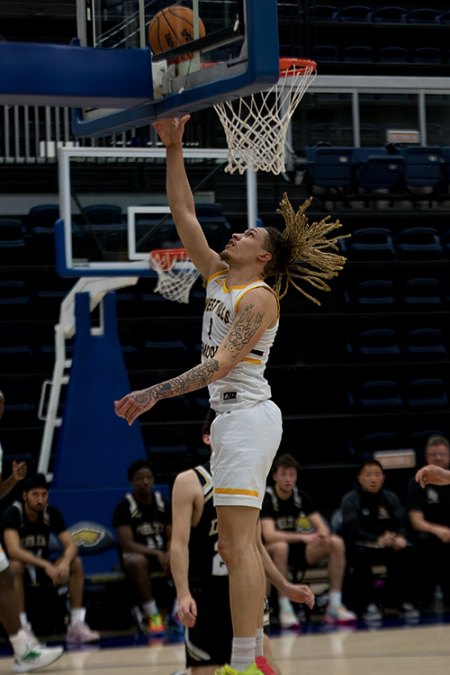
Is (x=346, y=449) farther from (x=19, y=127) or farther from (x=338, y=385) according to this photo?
(x=19, y=127)

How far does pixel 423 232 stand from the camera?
46.4 feet

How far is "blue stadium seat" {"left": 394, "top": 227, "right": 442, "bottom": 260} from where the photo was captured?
14.0 metres

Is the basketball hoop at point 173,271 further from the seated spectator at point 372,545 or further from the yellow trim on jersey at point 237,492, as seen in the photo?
the yellow trim on jersey at point 237,492

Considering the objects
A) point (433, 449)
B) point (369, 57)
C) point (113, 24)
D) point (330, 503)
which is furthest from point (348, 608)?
point (369, 57)

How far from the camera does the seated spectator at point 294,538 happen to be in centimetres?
898

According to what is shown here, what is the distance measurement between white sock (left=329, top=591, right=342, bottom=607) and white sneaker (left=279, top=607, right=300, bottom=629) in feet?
1.17

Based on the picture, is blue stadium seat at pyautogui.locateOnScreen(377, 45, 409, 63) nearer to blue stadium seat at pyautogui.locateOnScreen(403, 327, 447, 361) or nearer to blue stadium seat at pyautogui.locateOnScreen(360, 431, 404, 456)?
blue stadium seat at pyautogui.locateOnScreen(403, 327, 447, 361)

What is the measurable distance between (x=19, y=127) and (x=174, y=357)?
12.9 ft

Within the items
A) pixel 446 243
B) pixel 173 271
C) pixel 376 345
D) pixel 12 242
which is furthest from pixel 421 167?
pixel 173 271

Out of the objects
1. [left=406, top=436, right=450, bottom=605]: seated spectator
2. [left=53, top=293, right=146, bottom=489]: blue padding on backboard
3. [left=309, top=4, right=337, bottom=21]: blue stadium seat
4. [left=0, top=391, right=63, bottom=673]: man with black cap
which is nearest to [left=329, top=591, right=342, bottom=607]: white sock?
[left=406, top=436, right=450, bottom=605]: seated spectator

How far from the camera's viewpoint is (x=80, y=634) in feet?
27.9

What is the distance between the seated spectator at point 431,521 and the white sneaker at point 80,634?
2.69m

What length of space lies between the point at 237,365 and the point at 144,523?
5173 millimetres

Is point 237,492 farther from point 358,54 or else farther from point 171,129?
point 358,54
